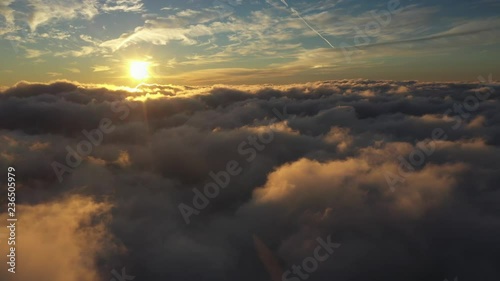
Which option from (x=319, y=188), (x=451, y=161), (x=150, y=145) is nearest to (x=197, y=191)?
(x=150, y=145)

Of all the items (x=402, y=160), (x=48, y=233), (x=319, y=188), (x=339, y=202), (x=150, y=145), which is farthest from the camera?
(x=150, y=145)

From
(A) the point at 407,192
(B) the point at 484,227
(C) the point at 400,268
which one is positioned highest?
(A) the point at 407,192

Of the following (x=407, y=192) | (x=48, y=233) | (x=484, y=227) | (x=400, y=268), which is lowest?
(x=400, y=268)

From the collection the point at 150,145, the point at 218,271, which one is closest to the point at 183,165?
the point at 150,145

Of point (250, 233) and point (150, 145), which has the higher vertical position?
point (150, 145)

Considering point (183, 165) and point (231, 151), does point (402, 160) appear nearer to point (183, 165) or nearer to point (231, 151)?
point (231, 151)

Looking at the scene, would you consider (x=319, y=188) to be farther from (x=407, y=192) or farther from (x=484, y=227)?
(x=484, y=227)

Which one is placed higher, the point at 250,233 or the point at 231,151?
the point at 231,151

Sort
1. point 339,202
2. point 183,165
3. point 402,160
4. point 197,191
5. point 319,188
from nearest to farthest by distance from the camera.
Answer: point 339,202, point 319,188, point 402,160, point 197,191, point 183,165

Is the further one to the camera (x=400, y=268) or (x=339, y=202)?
(x=339, y=202)
